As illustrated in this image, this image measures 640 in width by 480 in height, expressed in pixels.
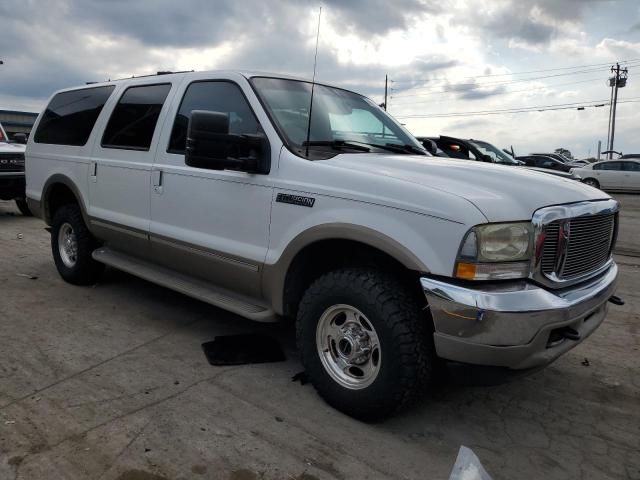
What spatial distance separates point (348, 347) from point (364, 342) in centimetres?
13

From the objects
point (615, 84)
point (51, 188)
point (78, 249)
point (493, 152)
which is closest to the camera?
point (78, 249)

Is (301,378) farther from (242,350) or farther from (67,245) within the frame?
(67,245)

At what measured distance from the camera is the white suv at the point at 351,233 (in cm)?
261

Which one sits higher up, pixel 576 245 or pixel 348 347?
pixel 576 245

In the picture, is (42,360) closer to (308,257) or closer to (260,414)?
(260,414)

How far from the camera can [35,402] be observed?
10.3ft

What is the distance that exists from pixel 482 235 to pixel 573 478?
1.28 meters

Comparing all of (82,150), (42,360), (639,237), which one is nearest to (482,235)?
(42,360)

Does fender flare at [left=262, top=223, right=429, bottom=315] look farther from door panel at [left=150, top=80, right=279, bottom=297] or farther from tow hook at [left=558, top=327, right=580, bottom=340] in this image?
tow hook at [left=558, top=327, right=580, bottom=340]

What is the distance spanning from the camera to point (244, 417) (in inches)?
122

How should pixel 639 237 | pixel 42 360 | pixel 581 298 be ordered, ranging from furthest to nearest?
1. pixel 639 237
2. pixel 42 360
3. pixel 581 298

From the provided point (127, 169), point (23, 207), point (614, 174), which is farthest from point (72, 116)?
point (614, 174)

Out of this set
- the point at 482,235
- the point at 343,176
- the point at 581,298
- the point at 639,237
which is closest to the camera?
the point at 482,235

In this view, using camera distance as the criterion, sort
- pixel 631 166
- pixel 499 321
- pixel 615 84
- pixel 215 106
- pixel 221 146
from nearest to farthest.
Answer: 1. pixel 499 321
2. pixel 221 146
3. pixel 215 106
4. pixel 631 166
5. pixel 615 84
